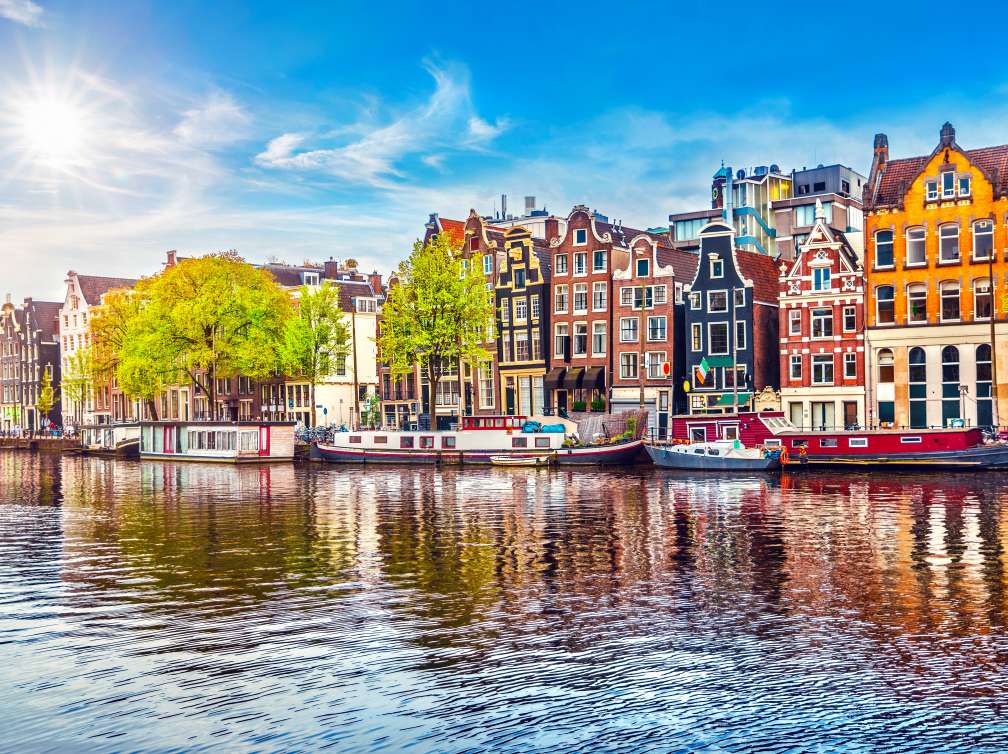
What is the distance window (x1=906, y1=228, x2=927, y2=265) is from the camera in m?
75.9

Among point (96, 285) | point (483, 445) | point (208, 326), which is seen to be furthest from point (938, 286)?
point (96, 285)

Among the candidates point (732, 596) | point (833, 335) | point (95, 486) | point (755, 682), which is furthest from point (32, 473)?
point (755, 682)

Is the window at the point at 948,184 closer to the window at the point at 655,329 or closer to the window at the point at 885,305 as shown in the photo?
the window at the point at 885,305

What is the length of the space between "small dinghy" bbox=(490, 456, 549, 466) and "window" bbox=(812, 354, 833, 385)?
2189 cm

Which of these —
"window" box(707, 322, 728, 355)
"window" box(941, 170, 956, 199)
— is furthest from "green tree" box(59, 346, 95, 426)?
"window" box(941, 170, 956, 199)

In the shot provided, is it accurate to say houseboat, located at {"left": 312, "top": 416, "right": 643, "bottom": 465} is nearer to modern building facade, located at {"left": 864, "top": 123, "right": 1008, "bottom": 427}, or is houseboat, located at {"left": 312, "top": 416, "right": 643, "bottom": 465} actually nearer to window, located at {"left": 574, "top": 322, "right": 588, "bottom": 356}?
window, located at {"left": 574, "top": 322, "right": 588, "bottom": 356}

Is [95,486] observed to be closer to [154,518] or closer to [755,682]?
[154,518]

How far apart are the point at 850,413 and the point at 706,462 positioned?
60.5ft

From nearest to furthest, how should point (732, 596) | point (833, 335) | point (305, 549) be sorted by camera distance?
point (732, 596) → point (305, 549) → point (833, 335)

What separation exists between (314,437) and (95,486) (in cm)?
2887

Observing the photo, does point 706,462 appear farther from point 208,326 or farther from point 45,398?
point 45,398

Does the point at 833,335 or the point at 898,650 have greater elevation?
the point at 833,335

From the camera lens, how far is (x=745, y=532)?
37750 millimetres

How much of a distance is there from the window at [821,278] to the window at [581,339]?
64.1ft
